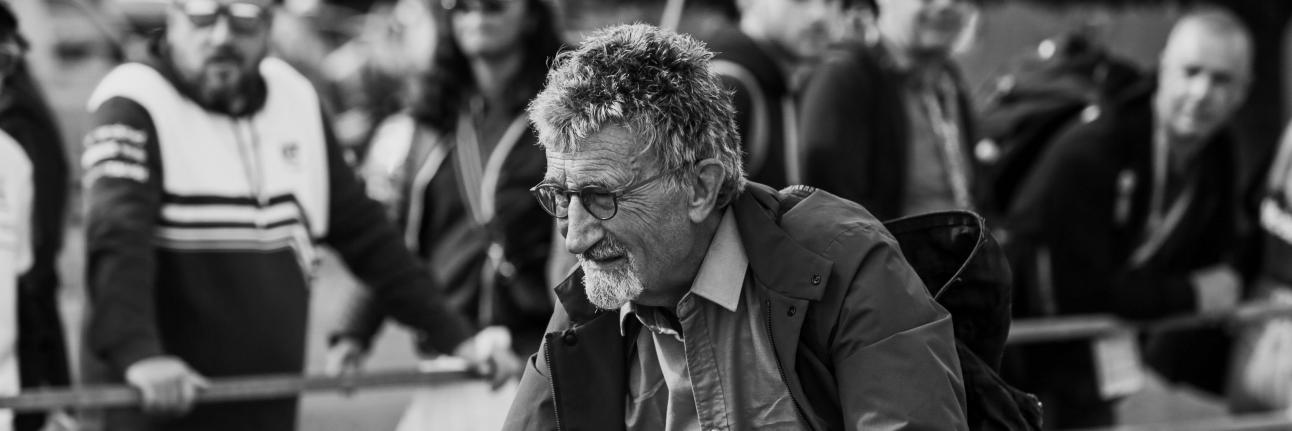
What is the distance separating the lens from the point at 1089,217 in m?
6.77

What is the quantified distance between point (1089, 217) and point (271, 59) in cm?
302

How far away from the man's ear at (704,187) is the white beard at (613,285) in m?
0.15

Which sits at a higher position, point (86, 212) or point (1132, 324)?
point (86, 212)

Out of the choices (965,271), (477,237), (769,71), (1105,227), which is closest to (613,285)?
(965,271)

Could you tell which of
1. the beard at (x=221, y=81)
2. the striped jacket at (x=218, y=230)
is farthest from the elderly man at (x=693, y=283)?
the beard at (x=221, y=81)

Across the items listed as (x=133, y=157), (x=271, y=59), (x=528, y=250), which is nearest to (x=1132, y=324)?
(x=528, y=250)

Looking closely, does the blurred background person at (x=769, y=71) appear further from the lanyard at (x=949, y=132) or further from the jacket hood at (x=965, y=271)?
the jacket hood at (x=965, y=271)

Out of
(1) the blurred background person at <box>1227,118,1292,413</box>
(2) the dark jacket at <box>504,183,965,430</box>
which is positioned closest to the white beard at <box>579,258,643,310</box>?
(2) the dark jacket at <box>504,183,965,430</box>

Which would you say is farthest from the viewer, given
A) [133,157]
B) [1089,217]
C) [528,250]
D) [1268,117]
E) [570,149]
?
[1268,117]

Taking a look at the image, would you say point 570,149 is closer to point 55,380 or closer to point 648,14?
point 55,380

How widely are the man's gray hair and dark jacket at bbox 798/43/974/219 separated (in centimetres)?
271

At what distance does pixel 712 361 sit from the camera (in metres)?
3.29

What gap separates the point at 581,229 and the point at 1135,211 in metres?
4.17

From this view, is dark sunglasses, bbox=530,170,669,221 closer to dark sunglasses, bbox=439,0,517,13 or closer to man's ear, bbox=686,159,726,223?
man's ear, bbox=686,159,726,223
